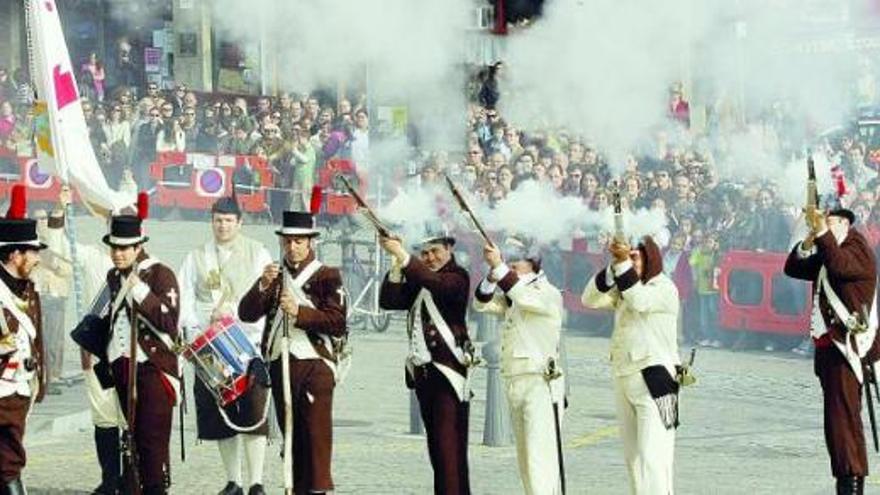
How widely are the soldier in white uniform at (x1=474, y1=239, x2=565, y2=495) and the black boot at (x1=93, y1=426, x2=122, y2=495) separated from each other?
259 cm

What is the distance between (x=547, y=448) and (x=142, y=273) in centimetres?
256

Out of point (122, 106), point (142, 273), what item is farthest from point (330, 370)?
point (122, 106)

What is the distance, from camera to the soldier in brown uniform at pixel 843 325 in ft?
43.5

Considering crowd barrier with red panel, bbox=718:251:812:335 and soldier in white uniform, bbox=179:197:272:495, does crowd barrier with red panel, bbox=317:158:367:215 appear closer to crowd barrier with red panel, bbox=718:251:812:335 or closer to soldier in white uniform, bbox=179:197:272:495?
crowd barrier with red panel, bbox=718:251:812:335

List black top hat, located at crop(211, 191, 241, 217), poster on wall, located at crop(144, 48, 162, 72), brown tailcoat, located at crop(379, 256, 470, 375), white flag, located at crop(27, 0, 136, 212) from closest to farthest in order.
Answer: brown tailcoat, located at crop(379, 256, 470, 375), black top hat, located at crop(211, 191, 241, 217), white flag, located at crop(27, 0, 136, 212), poster on wall, located at crop(144, 48, 162, 72)

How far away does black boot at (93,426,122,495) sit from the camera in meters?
13.9

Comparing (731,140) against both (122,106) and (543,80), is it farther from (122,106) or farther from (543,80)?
(122,106)

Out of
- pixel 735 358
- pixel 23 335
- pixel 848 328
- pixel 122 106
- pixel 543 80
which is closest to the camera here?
pixel 23 335

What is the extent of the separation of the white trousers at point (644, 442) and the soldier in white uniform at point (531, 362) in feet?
1.32

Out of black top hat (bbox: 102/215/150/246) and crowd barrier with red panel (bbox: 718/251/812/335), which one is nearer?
black top hat (bbox: 102/215/150/246)

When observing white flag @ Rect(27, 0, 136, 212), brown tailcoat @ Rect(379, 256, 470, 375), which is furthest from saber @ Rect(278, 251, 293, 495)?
white flag @ Rect(27, 0, 136, 212)

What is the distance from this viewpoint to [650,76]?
18.7 m

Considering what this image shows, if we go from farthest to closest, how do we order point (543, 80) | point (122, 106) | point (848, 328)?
point (122, 106) < point (543, 80) < point (848, 328)

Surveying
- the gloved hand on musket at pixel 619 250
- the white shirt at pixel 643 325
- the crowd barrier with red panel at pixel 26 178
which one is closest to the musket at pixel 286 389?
the white shirt at pixel 643 325
